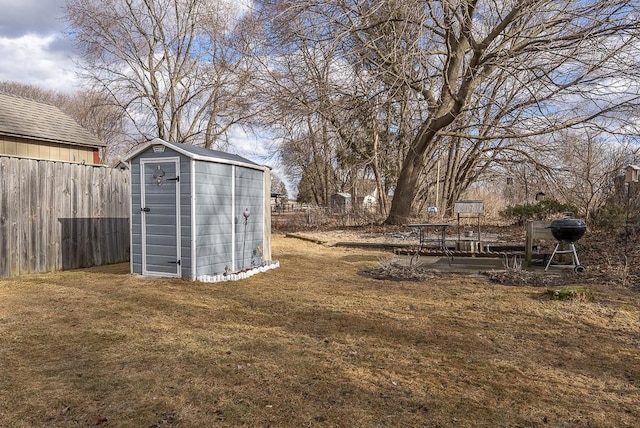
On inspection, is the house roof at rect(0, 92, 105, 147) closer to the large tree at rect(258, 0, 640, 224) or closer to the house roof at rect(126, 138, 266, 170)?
the house roof at rect(126, 138, 266, 170)

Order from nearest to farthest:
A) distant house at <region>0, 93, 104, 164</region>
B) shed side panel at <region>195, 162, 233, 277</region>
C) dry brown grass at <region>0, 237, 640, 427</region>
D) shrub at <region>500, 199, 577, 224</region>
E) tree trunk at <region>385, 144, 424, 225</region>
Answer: dry brown grass at <region>0, 237, 640, 427</region>
shed side panel at <region>195, 162, 233, 277</region>
distant house at <region>0, 93, 104, 164</region>
shrub at <region>500, 199, 577, 224</region>
tree trunk at <region>385, 144, 424, 225</region>

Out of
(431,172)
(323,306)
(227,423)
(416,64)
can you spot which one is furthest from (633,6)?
(431,172)

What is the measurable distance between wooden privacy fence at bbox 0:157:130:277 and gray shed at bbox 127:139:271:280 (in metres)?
1.55

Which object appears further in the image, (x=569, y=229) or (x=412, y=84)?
(x=412, y=84)

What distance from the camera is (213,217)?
640 centimetres

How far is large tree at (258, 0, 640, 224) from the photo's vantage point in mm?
7883

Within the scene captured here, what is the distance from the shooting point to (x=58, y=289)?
222 inches

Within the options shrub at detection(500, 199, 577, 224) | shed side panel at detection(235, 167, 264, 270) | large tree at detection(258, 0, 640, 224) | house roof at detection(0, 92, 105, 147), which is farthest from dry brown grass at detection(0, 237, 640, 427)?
shrub at detection(500, 199, 577, 224)

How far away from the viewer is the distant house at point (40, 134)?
37.3 ft

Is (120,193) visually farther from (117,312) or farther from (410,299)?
(410,299)

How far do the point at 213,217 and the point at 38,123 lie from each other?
9.25 m

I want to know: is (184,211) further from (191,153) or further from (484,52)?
(484,52)

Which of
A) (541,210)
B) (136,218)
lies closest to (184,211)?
(136,218)

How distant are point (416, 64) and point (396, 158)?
12.1 metres
